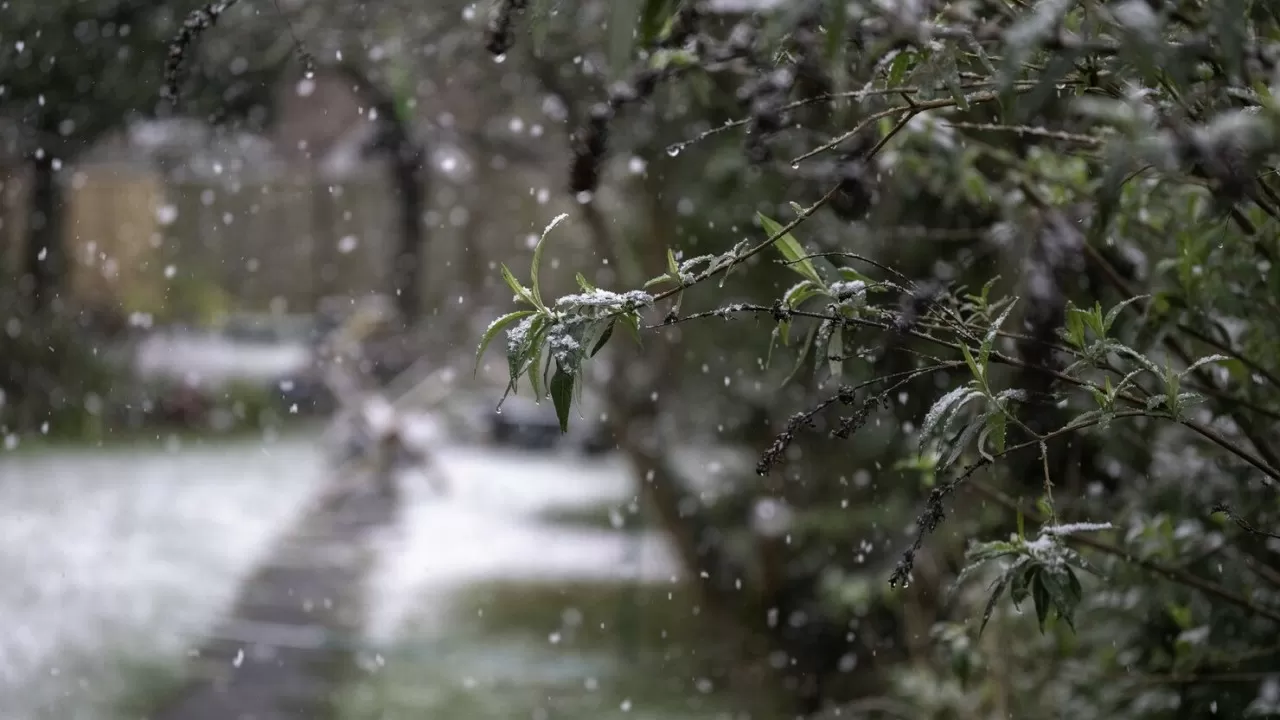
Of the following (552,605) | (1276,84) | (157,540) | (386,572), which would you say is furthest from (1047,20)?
(157,540)

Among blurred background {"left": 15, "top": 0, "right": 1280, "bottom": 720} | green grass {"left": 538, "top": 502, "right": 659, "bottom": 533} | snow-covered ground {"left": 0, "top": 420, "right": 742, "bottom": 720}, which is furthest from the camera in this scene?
green grass {"left": 538, "top": 502, "right": 659, "bottom": 533}

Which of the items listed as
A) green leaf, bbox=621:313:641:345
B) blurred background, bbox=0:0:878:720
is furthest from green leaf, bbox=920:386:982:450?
blurred background, bbox=0:0:878:720

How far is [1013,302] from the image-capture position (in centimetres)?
104

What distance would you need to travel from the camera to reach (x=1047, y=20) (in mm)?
668

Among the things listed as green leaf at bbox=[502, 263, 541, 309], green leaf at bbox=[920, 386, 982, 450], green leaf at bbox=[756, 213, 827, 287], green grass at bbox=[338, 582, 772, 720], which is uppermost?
green leaf at bbox=[502, 263, 541, 309]

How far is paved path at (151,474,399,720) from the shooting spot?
3729 millimetres

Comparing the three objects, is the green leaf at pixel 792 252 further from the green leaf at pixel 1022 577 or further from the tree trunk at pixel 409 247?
the tree trunk at pixel 409 247

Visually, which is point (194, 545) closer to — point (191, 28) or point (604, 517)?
point (604, 517)

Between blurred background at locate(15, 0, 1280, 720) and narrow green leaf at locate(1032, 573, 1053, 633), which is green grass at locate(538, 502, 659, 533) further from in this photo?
narrow green leaf at locate(1032, 573, 1053, 633)

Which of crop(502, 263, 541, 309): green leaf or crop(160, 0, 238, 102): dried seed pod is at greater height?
crop(160, 0, 238, 102): dried seed pod

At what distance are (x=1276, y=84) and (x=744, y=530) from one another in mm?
3268

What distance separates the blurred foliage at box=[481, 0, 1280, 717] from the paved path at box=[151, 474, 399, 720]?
1.84m

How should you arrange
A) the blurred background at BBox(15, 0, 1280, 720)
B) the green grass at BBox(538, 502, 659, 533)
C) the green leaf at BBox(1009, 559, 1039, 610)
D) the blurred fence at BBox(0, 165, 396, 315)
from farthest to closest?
the blurred fence at BBox(0, 165, 396, 315)
the green grass at BBox(538, 502, 659, 533)
the blurred background at BBox(15, 0, 1280, 720)
the green leaf at BBox(1009, 559, 1039, 610)

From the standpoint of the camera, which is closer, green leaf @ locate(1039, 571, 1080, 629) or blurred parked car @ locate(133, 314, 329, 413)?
green leaf @ locate(1039, 571, 1080, 629)
